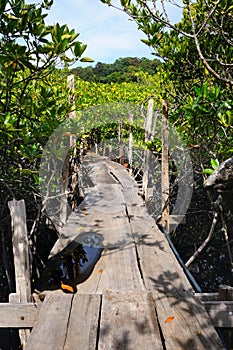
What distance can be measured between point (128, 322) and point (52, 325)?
17.2 inches

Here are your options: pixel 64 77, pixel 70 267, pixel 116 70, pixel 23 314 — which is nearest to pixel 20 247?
pixel 23 314

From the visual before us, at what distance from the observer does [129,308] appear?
2.28m

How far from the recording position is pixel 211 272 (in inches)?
263

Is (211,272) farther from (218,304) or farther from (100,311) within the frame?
(100,311)

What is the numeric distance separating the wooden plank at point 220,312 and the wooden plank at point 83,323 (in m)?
0.75

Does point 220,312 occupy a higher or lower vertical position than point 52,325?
lower

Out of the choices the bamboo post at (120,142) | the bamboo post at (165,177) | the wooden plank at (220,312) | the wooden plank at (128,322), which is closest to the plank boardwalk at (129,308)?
the wooden plank at (128,322)

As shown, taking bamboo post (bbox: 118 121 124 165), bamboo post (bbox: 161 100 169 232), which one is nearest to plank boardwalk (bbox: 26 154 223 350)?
bamboo post (bbox: 161 100 169 232)

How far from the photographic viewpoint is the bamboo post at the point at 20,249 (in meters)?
2.64

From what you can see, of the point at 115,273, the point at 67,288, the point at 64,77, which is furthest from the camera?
the point at 64,77

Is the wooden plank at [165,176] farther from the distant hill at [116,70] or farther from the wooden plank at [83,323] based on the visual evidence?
the distant hill at [116,70]

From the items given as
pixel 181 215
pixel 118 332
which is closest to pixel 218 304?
pixel 118 332

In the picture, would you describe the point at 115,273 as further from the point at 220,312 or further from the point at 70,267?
the point at 220,312

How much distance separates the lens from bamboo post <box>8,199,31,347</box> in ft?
8.66
